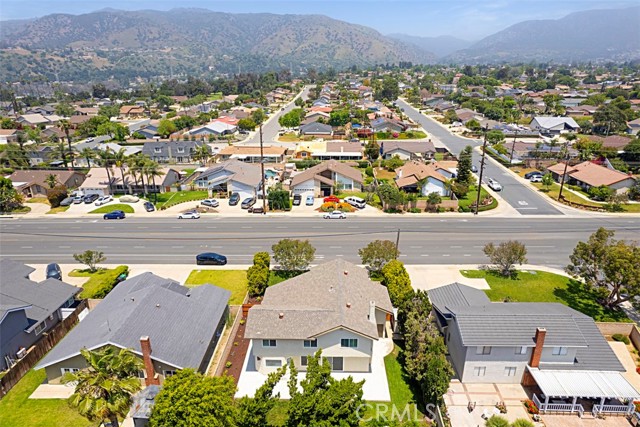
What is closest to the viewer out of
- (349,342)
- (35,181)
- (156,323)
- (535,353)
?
(535,353)

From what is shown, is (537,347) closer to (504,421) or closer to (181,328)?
(504,421)

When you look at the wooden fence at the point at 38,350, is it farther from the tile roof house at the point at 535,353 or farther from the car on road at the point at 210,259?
the tile roof house at the point at 535,353

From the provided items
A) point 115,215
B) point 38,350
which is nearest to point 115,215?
point 115,215

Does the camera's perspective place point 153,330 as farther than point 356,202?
No

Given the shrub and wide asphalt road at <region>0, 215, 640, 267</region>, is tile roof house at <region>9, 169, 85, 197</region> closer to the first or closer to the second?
wide asphalt road at <region>0, 215, 640, 267</region>

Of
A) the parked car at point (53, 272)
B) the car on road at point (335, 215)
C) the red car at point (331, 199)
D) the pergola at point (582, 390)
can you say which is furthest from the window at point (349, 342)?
the red car at point (331, 199)

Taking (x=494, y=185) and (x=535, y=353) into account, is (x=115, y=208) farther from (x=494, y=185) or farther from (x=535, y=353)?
(x=494, y=185)

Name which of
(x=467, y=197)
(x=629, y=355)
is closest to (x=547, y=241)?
(x=467, y=197)
